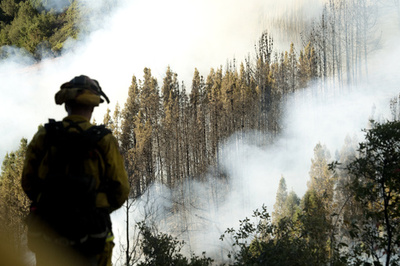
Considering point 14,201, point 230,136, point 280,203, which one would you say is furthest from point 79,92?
point 230,136

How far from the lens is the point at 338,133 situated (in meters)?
49.2

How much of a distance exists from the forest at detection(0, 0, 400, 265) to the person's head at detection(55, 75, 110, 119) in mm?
4636

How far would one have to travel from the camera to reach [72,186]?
179 centimetres

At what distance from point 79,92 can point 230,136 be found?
41707mm

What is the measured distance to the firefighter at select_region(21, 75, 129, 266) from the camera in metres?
1.81

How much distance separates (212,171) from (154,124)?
973cm

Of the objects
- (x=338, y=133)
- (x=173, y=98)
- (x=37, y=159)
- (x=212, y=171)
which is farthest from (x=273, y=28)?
(x=37, y=159)

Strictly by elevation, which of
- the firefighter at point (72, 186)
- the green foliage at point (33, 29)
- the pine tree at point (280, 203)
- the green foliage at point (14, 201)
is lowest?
the firefighter at point (72, 186)

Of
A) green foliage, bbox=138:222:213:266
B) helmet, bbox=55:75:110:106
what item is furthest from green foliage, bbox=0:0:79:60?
helmet, bbox=55:75:110:106

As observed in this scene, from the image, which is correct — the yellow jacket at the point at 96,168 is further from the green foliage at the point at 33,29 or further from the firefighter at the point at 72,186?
the green foliage at the point at 33,29

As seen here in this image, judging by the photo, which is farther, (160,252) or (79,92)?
(160,252)

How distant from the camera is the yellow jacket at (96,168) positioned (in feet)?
6.31

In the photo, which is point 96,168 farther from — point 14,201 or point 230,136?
point 230,136

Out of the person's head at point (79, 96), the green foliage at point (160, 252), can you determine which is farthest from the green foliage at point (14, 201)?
the person's head at point (79, 96)
